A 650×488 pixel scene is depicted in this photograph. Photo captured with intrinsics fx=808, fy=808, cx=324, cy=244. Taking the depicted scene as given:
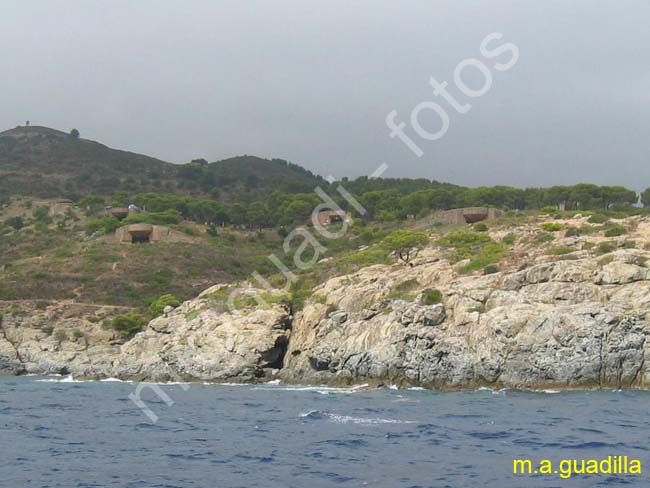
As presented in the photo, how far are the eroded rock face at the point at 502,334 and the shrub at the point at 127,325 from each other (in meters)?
18.2

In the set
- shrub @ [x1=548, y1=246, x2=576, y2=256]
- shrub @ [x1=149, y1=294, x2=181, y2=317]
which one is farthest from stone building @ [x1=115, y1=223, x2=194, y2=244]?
shrub @ [x1=548, y1=246, x2=576, y2=256]

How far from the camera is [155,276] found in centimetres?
7206

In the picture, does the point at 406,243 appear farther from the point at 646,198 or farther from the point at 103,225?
the point at 103,225

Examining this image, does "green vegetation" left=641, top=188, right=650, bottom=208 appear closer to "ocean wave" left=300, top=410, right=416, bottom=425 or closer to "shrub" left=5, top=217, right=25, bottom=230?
"ocean wave" left=300, top=410, right=416, bottom=425

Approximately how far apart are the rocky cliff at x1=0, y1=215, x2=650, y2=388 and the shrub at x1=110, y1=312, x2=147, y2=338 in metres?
4.42

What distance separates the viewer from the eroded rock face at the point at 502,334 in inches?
1384

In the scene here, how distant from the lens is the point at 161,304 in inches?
2425

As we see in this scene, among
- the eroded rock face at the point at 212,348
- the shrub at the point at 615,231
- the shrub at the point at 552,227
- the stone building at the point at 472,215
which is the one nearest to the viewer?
the eroded rock face at the point at 212,348

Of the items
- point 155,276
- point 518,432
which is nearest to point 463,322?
point 518,432

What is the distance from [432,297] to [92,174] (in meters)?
106

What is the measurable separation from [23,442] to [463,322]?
74.2 feet

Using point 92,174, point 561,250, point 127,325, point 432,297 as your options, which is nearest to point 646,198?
point 561,250

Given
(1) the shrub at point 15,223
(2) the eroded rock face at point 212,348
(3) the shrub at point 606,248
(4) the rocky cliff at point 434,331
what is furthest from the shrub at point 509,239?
(1) the shrub at point 15,223

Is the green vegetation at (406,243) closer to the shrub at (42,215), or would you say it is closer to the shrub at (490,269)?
the shrub at (490,269)
